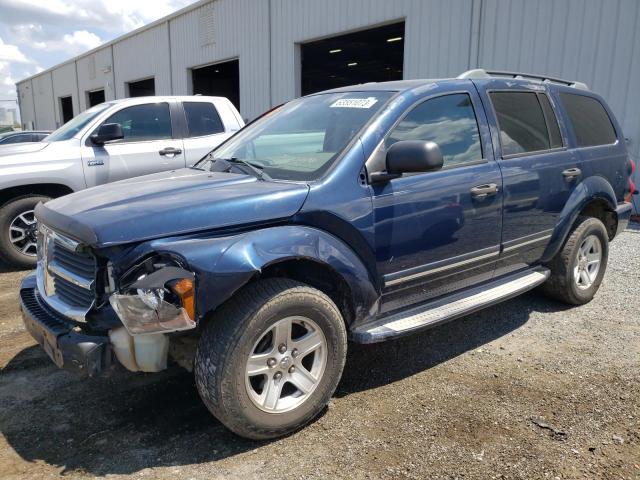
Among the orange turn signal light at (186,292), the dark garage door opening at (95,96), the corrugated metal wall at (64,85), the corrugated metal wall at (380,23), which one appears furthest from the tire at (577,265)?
the corrugated metal wall at (64,85)

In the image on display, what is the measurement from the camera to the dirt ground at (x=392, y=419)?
8.29 feet

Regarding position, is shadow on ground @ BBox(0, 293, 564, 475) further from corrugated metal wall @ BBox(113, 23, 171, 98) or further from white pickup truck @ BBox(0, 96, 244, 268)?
corrugated metal wall @ BBox(113, 23, 171, 98)

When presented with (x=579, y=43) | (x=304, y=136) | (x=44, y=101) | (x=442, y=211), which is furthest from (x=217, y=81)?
(x=442, y=211)

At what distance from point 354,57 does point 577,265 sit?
19224 millimetres

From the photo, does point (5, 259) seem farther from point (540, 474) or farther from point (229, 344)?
point (540, 474)

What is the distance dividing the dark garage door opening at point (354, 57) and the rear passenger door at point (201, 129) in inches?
287

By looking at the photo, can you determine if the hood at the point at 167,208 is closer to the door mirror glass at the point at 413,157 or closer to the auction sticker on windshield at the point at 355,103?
the door mirror glass at the point at 413,157

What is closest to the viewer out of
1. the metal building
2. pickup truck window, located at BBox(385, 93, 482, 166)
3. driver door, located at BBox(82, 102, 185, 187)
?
pickup truck window, located at BBox(385, 93, 482, 166)

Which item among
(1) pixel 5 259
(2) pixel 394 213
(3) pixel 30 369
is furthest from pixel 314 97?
(1) pixel 5 259

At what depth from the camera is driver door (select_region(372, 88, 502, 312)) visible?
10.2 feet

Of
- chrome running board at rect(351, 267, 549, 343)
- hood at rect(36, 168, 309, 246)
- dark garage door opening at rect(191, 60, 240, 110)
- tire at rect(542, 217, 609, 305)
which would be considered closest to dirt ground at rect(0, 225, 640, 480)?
chrome running board at rect(351, 267, 549, 343)

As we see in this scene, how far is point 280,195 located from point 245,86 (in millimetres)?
14247

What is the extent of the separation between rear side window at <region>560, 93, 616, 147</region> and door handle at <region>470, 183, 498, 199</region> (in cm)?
142

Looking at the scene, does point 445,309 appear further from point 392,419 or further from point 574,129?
point 574,129
